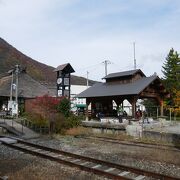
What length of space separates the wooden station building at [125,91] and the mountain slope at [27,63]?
267ft

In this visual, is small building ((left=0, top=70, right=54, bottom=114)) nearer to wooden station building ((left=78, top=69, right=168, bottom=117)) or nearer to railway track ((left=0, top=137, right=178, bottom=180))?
wooden station building ((left=78, top=69, right=168, bottom=117))

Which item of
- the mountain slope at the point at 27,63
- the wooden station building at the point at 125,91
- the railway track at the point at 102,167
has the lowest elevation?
the railway track at the point at 102,167

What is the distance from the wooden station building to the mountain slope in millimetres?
81509

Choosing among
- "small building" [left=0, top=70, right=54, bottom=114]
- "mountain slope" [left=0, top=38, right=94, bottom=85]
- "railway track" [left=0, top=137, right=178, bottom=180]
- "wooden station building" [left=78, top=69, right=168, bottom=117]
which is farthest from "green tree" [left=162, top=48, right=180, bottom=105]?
"mountain slope" [left=0, top=38, right=94, bottom=85]

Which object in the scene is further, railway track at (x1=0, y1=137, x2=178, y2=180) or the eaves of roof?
the eaves of roof

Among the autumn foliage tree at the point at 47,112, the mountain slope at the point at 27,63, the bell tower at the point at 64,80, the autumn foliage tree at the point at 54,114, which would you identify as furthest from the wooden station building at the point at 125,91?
the mountain slope at the point at 27,63

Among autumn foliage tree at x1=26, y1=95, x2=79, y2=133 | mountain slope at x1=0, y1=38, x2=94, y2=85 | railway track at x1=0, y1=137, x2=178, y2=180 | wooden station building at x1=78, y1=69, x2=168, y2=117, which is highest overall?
mountain slope at x1=0, y1=38, x2=94, y2=85

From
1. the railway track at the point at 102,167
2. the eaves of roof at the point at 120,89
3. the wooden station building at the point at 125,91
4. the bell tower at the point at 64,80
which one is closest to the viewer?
the railway track at the point at 102,167

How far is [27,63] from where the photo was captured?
457ft

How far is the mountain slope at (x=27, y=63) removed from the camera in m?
Answer: 118

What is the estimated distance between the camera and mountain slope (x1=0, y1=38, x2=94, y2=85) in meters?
118

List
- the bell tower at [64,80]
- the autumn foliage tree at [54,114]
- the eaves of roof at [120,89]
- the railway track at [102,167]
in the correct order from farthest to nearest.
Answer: the bell tower at [64,80], the eaves of roof at [120,89], the autumn foliage tree at [54,114], the railway track at [102,167]

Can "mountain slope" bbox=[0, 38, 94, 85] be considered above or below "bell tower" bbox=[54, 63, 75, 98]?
above

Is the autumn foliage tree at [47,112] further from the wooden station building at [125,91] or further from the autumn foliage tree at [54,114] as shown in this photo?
the wooden station building at [125,91]
